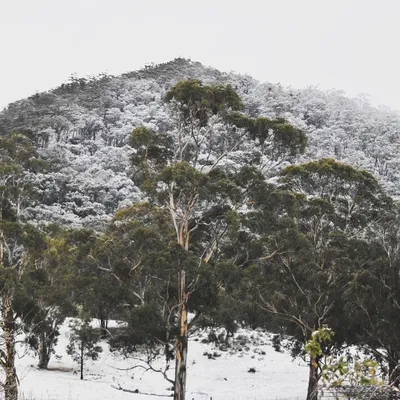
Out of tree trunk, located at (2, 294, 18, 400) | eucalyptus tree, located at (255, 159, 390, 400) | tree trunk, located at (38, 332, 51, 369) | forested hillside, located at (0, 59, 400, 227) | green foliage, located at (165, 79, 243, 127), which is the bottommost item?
tree trunk, located at (38, 332, 51, 369)

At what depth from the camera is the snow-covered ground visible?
23.0 m

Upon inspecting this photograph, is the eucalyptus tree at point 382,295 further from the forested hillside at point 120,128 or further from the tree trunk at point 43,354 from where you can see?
the forested hillside at point 120,128

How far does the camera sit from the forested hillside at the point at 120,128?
69.7 metres

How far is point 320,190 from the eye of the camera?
22594 millimetres

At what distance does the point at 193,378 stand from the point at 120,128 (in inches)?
3124

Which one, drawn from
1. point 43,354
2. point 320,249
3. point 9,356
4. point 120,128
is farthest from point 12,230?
point 120,128

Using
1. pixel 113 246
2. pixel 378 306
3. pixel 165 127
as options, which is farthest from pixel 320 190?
pixel 165 127

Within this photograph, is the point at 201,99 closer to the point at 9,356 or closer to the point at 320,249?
the point at 320,249

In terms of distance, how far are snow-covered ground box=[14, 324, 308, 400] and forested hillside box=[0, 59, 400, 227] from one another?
20.7 m

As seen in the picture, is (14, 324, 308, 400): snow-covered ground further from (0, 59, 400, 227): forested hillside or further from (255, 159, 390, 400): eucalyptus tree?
(0, 59, 400, 227): forested hillside

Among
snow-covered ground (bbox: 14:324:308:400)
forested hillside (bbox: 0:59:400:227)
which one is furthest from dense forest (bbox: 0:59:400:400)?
forested hillside (bbox: 0:59:400:227)

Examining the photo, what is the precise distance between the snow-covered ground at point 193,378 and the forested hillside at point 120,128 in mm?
20693

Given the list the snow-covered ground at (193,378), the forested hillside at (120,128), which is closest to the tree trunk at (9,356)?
the snow-covered ground at (193,378)

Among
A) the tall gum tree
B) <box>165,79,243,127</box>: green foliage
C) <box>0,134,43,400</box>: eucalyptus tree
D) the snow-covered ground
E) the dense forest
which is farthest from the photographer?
the snow-covered ground
